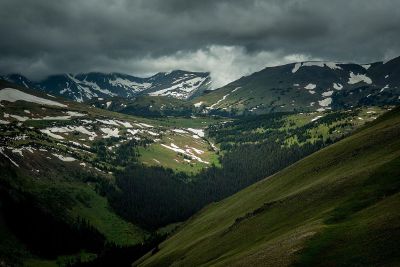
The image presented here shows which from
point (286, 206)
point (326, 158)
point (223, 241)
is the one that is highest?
point (326, 158)

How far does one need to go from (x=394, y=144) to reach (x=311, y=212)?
2681 cm

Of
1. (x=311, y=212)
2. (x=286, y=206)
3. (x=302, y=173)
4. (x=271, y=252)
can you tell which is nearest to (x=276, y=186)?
(x=302, y=173)

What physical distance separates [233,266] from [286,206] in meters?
28.5

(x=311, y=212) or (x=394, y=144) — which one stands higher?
(x=394, y=144)

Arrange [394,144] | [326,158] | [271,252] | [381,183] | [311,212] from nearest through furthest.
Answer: [271,252], [381,183], [311,212], [394,144], [326,158]

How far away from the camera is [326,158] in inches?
4631

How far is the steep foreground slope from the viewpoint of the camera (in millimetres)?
52688

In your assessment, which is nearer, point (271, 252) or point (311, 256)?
point (311, 256)

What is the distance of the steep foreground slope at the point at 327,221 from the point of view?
5269 centimetres

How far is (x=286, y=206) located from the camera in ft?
297

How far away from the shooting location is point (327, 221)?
65625mm

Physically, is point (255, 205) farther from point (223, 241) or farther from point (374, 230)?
point (374, 230)

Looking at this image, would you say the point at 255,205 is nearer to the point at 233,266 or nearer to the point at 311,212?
the point at 311,212

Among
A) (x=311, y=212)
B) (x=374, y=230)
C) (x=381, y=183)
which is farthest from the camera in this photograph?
(x=311, y=212)
